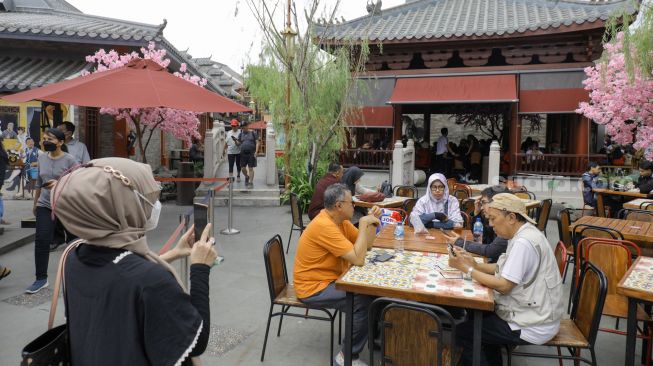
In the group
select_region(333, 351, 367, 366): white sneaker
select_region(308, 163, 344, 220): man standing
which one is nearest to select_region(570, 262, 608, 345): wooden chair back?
select_region(333, 351, 367, 366): white sneaker

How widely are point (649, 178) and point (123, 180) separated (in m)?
9.21

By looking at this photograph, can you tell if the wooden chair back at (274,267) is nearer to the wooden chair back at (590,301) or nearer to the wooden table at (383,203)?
the wooden chair back at (590,301)

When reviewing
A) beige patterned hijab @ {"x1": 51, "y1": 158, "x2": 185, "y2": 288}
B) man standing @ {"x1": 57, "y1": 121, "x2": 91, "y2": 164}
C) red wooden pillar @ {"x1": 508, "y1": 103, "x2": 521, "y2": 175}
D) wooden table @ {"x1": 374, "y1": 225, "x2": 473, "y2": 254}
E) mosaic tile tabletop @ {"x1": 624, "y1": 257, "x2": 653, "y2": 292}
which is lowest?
mosaic tile tabletop @ {"x1": 624, "y1": 257, "x2": 653, "y2": 292}

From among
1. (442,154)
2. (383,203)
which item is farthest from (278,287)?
(442,154)

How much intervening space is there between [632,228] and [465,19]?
9.93 meters

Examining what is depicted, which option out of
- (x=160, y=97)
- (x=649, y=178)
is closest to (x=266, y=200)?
(x=160, y=97)

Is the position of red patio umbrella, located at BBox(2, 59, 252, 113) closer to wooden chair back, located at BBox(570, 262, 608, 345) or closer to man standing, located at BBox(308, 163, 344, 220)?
man standing, located at BBox(308, 163, 344, 220)

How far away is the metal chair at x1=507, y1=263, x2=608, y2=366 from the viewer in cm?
274

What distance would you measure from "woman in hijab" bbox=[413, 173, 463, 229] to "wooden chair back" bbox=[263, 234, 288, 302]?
2052 millimetres

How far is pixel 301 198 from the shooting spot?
10.6 metres

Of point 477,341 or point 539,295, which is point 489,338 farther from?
point 539,295

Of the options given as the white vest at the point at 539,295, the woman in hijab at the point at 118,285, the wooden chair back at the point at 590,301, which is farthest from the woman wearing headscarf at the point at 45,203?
the wooden chair back at the point at 590,301

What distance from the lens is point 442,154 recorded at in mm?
14180

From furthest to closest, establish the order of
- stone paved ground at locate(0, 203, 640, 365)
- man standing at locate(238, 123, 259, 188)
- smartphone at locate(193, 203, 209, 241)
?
man standing at locate(238, 123, 259, 188)
stone paved ground at locate(0, 203, 640, 365)
smartphone at locate(193, 203, 209, 241)
